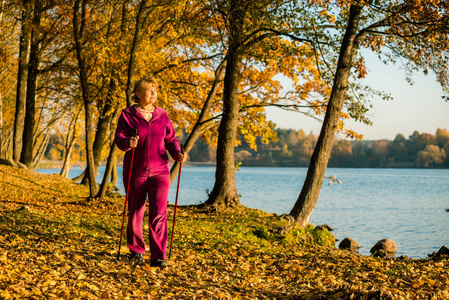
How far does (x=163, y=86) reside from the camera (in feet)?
43.9

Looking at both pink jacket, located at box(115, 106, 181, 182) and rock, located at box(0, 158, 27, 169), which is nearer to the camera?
pink jacket, located at box(115, 106, 181, 182)

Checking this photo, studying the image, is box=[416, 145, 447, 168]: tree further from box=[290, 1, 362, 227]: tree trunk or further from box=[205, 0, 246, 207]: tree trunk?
box=[290, 1, 362, 227]: tree trunk

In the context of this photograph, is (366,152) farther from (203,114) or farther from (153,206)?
(153,206)

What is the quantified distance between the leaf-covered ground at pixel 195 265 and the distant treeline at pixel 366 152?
95057 mm

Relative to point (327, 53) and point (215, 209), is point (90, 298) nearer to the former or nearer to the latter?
point (215, 209)

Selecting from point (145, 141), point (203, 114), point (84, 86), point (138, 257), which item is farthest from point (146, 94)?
point (203, 114)

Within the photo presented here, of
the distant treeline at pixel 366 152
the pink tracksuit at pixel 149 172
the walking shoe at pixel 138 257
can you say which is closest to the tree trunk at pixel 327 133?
the walking shoe at pixel 138 257

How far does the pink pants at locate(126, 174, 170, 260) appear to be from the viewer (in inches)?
237

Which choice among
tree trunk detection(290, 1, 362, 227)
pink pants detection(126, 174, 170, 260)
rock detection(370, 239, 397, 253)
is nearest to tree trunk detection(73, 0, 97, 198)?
tree trunk detection(290, 1, 362, 227)

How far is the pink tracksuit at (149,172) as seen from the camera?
19.8ft

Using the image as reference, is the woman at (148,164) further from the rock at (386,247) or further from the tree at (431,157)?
the tree at (431,157)

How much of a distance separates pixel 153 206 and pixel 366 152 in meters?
116

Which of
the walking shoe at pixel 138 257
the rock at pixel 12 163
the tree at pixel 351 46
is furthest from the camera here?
the rock at pixel 12 163

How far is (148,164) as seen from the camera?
6023 millimetres
